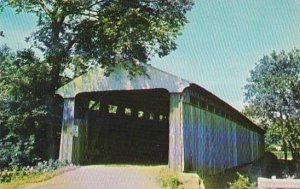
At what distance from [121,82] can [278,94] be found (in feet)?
88.5

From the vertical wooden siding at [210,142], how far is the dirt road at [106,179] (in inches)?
74.1

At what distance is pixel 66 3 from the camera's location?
70.3 feet

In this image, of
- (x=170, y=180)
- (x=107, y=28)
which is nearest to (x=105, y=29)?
(x=107, y=28)

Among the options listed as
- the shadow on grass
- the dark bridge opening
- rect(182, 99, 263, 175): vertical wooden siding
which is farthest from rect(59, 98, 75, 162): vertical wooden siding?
the shadow on grass

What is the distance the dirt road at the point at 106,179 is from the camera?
14.7m

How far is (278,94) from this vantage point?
42.1 m

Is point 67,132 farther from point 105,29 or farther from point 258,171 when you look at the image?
point 258,171

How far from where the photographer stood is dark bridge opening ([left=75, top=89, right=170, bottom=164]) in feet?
71.6

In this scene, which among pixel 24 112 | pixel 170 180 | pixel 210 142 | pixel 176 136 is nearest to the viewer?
pixel 170 180

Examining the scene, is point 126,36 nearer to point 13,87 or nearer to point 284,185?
point 13,87

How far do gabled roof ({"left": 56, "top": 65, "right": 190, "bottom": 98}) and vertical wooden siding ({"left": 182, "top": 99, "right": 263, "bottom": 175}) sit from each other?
105cm

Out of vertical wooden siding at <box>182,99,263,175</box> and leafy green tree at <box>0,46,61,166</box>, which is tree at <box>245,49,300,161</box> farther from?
leafy green tree at <box>0,46,61,166</box>

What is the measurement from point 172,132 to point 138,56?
4.92 meters

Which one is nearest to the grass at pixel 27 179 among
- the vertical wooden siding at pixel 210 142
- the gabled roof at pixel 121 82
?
the gabled roof at pixel 121 82
